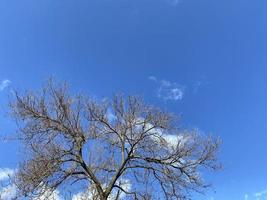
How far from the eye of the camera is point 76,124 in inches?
833

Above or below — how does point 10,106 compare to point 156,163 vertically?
above

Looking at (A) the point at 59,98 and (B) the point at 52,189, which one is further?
(A) the point at 59,98

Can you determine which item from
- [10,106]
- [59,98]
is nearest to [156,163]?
[59,98]

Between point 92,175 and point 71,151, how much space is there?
146cm

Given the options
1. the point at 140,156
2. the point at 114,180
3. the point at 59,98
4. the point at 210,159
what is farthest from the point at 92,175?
the point at 210,159

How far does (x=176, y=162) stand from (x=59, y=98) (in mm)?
6152

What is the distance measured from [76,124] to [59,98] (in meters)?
1.43

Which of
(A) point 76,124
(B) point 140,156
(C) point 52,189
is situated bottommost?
(C) point 52,189

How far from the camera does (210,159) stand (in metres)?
21.1

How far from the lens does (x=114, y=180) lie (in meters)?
20.3

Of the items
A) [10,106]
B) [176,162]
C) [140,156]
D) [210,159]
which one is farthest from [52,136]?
[210,159]

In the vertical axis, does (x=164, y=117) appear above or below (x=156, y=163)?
above

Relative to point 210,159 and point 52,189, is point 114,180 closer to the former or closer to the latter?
point 52,189

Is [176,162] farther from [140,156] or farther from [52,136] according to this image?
[52,136]
